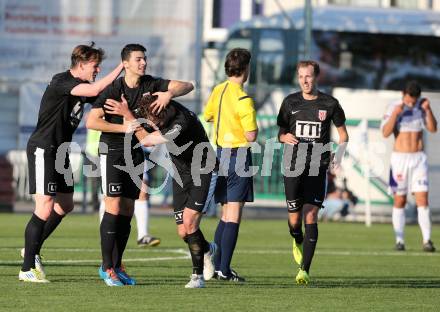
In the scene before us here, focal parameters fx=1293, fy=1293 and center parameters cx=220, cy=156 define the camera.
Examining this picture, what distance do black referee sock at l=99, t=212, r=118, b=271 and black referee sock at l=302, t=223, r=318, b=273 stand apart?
1894 millimetres

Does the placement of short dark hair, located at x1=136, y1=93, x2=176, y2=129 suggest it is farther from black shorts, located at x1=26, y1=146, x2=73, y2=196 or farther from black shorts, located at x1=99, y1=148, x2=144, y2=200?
black shorts, located at x1=26, y1=146, x2=73, y2=196

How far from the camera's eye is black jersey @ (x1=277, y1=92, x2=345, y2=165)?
41.9 ft

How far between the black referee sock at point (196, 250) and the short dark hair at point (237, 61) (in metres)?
1.81

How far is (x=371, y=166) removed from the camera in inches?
1101

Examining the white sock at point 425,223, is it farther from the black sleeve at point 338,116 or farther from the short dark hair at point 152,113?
the short dark hair at point 152,113

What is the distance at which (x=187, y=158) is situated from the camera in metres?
11.3

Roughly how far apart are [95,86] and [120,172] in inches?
31.2

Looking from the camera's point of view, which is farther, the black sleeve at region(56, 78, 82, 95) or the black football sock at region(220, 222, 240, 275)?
the black football sock at region(220, 222, 240, 275)

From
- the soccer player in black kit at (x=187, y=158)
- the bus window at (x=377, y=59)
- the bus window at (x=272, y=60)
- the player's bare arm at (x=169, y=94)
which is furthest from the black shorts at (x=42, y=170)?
the bus window at (x=377, y=59)

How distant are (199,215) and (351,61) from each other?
19578mm

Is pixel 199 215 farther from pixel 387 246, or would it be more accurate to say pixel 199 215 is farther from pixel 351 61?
pixel 351 61

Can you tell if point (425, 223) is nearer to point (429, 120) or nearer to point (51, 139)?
point (429, 120)

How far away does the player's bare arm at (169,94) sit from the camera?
10.9 meters

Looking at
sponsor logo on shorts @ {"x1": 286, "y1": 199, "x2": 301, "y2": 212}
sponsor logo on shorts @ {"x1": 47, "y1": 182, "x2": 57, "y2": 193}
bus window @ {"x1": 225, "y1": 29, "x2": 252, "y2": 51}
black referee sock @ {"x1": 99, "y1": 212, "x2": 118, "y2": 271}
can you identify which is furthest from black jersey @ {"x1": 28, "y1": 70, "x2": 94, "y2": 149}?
bus window @ {"x1": 225, "y1": 29, "x2": 252, "y2": 51}
